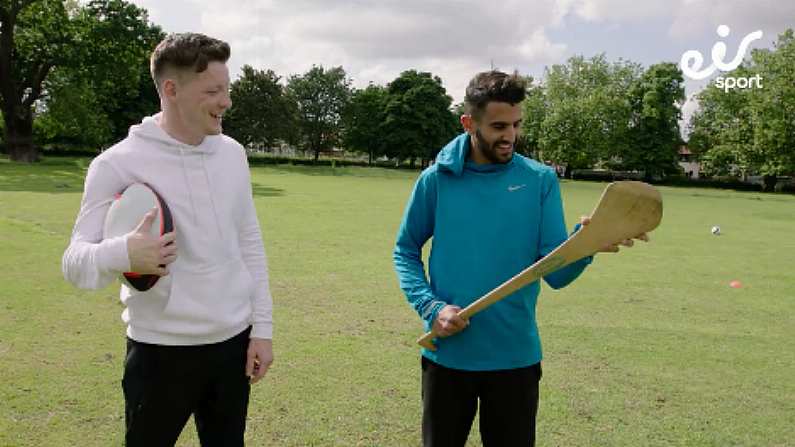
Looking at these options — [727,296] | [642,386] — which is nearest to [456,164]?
[642,386]

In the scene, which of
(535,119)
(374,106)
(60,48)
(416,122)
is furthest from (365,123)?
(60,48)

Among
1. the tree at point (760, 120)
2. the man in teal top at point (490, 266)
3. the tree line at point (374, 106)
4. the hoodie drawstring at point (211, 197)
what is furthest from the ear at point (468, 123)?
the tree at point (760, 120)

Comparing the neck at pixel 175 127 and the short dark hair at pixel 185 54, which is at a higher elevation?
the short dark hair at pixel 185 54

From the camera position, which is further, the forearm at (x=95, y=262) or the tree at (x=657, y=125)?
the tree at (x=657, y=125)

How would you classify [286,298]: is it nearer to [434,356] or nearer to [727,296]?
[434,356]

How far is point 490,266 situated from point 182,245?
1.33 metres

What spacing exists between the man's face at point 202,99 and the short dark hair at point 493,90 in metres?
1.08

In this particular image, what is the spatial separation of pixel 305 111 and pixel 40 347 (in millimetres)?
79593

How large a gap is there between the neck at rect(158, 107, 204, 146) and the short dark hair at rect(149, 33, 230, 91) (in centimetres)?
14

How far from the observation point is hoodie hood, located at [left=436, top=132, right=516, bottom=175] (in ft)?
9.86

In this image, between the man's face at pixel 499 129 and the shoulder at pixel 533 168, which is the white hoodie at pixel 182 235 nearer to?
the man's face at pixel 499 129

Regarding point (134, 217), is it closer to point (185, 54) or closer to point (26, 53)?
point (185, 54)

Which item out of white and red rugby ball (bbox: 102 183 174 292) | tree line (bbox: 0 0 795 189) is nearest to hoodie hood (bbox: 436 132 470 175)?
white and red rugby ball (bbox: 102 183 174 292)

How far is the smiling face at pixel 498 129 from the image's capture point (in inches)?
115
